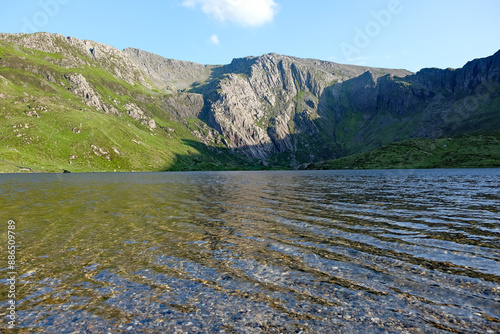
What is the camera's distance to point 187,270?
1456cm

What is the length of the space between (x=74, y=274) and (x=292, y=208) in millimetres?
26177

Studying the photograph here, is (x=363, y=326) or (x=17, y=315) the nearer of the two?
(x=363, y=326)

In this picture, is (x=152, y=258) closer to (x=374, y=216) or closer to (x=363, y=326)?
(x=363, y=326)

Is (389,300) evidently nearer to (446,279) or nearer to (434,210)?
(446,279)

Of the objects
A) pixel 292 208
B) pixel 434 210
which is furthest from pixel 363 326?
pixel 434 210

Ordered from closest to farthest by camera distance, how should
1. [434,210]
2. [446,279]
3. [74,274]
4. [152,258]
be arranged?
[446,279] → [74,274] → [152,258] → [434,210]

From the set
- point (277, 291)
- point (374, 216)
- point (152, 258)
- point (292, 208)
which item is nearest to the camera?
point (277, 291)

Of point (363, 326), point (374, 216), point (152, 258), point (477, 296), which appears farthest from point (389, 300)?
point (374, 216)

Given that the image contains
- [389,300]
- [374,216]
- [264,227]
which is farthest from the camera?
[374,216]

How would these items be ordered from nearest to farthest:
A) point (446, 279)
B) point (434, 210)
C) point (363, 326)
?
point (363, 326), point (446, 279), point (434, 210)

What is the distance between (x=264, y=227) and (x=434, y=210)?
23.4 meters

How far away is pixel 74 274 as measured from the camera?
46.0ft

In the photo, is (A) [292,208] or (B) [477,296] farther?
(A) [292,208]

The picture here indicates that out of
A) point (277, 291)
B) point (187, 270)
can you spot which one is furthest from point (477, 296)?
point (187, 270)
